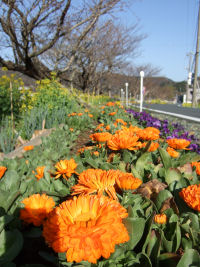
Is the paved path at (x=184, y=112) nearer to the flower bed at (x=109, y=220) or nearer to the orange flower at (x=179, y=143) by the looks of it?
the orange flower at (x=179, y=143)

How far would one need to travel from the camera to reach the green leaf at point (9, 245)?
58 centimetres

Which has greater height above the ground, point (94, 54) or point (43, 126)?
point (94, 54)

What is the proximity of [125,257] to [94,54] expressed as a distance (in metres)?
15.4

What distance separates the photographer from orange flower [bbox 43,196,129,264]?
1.34 feet

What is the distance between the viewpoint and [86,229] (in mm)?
438

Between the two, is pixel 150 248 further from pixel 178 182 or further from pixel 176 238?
pixel 178 182

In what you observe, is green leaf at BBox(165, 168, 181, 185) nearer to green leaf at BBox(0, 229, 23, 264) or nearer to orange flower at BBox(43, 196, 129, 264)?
orange flower at BBox(43, 196, 129, 264)

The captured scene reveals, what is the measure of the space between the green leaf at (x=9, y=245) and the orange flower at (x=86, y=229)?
18 cm

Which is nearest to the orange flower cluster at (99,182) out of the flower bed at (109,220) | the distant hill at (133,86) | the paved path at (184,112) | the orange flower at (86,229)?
the flower bed at (109,220)

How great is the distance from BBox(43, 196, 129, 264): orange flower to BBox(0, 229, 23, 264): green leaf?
175 mm

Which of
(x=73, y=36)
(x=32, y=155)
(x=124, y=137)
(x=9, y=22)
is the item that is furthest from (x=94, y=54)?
(x=124, y=137)

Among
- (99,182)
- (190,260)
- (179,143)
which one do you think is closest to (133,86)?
(179,143)

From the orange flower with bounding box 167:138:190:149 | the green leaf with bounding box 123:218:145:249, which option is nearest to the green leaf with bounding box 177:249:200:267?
the green leaf with bounding box 123:218:145:249

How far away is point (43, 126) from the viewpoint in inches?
164
